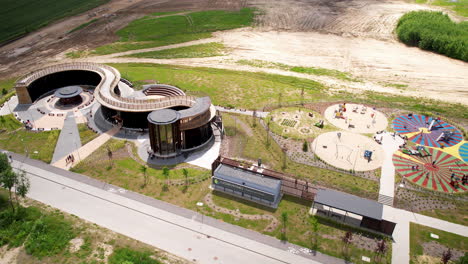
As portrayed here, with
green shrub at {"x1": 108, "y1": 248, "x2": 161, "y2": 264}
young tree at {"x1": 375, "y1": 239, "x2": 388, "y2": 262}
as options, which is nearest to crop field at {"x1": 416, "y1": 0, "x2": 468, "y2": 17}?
young tree at {"x1": 375, "y1": 239, "x2": 388, "y2": 262}

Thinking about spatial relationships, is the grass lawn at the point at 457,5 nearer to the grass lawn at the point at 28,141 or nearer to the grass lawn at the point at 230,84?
the grass lawn at the point at 230,84

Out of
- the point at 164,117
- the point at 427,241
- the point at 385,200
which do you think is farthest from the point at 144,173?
the point at 427,241

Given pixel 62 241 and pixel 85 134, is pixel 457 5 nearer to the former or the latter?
pixel 85 134

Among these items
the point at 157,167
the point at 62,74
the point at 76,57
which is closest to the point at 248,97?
the point at 157,167

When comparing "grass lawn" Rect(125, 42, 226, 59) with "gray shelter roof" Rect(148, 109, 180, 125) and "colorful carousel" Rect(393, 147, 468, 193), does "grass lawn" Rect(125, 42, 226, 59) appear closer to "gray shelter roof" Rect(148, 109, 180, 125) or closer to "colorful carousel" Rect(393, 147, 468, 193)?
"gray shelter roof" Rect(148, 109, 180, 125)

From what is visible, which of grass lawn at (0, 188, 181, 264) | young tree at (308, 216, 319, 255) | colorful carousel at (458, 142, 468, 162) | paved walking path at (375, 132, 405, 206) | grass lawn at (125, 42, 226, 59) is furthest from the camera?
grass lawn at (125, 42, 226, 59)
